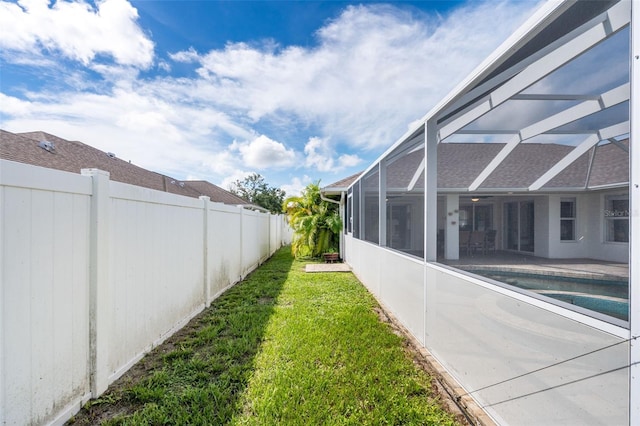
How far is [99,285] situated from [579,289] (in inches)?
140

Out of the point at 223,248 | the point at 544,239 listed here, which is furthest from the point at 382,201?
the point at 223,248

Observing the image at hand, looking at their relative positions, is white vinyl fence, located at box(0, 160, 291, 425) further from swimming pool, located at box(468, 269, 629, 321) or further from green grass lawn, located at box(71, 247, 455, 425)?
swimming pool, located at box(468, 269, 629, 321)

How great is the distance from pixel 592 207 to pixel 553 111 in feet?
3.59

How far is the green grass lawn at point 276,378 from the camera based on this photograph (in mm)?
2248

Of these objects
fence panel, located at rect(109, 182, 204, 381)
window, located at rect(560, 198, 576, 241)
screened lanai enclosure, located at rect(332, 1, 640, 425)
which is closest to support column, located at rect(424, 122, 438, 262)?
screened lanai enclosure, located at rect(332, 1, 640, 425)

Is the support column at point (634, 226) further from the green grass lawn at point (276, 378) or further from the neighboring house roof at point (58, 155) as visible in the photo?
the neighboring house roof at point (58, 155)

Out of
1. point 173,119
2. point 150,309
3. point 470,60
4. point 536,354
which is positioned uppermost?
point 173,119

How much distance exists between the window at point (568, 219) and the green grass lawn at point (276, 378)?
8.45ft

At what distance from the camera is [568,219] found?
3.72m

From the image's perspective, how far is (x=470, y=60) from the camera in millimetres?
4617

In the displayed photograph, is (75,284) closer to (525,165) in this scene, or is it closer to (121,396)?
(121,396)

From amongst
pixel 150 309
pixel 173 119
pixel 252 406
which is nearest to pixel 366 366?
pixel 252 406

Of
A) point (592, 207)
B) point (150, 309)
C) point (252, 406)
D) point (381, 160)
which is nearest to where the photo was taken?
point (252, 406)

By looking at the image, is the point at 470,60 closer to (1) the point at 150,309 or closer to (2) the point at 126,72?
(1) the point at 150,309
